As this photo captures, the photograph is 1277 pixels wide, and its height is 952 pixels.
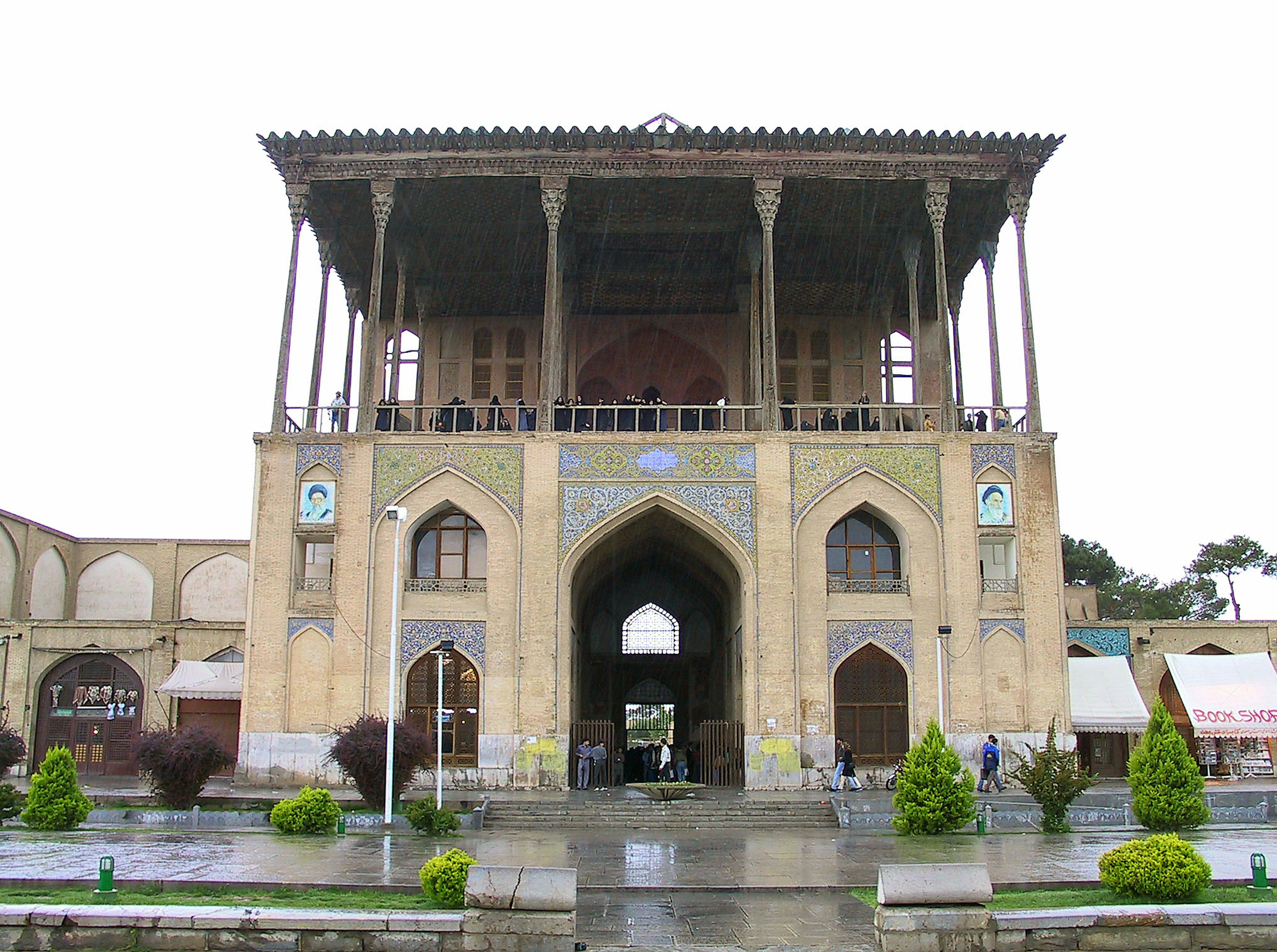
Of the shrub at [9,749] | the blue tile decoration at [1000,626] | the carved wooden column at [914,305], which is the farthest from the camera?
the carved wooden column at [914,305]

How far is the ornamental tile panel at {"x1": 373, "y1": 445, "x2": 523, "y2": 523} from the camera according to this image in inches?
974

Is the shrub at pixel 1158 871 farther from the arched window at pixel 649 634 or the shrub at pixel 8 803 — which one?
the arched window at pixel 649 634

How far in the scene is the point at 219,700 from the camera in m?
29.5

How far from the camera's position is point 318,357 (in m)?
25.8

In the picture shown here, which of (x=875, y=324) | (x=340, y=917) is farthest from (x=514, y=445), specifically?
(x=340, y=917)

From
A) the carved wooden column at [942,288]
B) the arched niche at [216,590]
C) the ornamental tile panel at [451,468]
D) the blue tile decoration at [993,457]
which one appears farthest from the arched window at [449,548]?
the arched niche at [216,590]

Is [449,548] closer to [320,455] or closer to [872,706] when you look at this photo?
[320,455]

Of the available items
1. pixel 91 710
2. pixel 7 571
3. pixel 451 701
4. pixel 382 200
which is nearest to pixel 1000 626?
pixel 451 701

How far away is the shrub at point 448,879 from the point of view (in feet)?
33.8

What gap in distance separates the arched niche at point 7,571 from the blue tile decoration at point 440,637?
48.3 ft

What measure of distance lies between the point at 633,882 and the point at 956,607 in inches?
504

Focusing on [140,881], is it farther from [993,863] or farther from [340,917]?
[993,863]

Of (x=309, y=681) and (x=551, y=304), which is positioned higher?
(x=551, y=304)

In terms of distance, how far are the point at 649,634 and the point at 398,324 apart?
11487 millimetres
